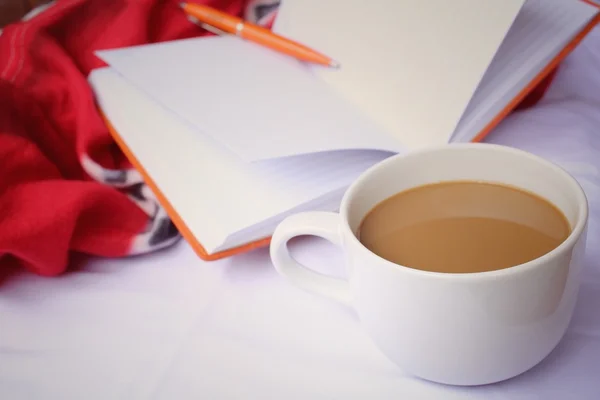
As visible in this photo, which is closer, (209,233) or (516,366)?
(516,366)

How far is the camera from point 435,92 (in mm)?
431

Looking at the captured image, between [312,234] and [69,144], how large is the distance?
12.2 inches

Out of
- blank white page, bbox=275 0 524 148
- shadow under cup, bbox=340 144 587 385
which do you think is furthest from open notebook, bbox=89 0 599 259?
shadow under cup, bbox=340 144 587 385

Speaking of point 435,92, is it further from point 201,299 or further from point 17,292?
point 17,292

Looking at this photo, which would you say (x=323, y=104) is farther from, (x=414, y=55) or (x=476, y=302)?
(x=476, y=302)

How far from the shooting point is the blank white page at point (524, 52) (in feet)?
1.41

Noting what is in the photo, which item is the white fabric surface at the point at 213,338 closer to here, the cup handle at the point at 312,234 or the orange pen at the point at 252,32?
the cup handle at the point at 312,234

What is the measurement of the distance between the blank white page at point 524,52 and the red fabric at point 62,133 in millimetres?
260

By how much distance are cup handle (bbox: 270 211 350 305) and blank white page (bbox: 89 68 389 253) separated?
0.20 feet

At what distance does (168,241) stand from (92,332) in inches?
3.4

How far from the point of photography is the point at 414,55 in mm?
453

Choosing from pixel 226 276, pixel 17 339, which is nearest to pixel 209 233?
pixel 226 276

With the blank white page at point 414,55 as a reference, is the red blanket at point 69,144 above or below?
below

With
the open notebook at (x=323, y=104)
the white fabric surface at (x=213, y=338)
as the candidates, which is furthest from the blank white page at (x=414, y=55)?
the white fabric surface at (x=213, y=338)
